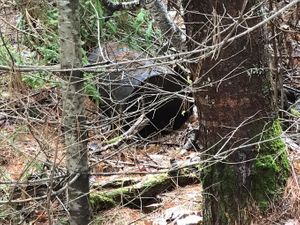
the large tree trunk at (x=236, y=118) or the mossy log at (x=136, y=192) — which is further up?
the large tree trunk at (x=236, y=118)

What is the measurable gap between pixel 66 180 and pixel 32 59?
2691 mm

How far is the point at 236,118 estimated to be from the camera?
3037mm

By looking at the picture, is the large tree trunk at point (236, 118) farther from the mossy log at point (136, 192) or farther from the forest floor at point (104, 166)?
the mossy log at point (136, 192)

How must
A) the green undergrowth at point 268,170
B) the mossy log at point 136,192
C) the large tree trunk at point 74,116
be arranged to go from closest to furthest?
the large tree trunk at point 74,116 → the green undergrowth at point 268,170 → the mossy log at point 136,192

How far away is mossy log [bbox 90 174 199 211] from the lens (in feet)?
13.0

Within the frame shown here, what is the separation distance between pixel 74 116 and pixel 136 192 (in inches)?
47.1

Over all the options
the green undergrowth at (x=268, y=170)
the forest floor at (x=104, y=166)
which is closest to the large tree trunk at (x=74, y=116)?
the forest floor at (x=104, y=166)

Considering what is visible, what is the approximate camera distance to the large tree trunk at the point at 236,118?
2.96m

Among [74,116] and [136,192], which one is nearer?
[74,116]

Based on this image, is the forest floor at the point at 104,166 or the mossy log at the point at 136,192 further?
the mossy log at the point at 136,192

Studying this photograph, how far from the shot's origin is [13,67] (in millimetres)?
2527

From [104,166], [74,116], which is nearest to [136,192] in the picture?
[104,166]

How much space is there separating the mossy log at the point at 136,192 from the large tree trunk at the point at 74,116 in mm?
815

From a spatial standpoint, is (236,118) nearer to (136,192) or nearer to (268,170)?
(268,170)
